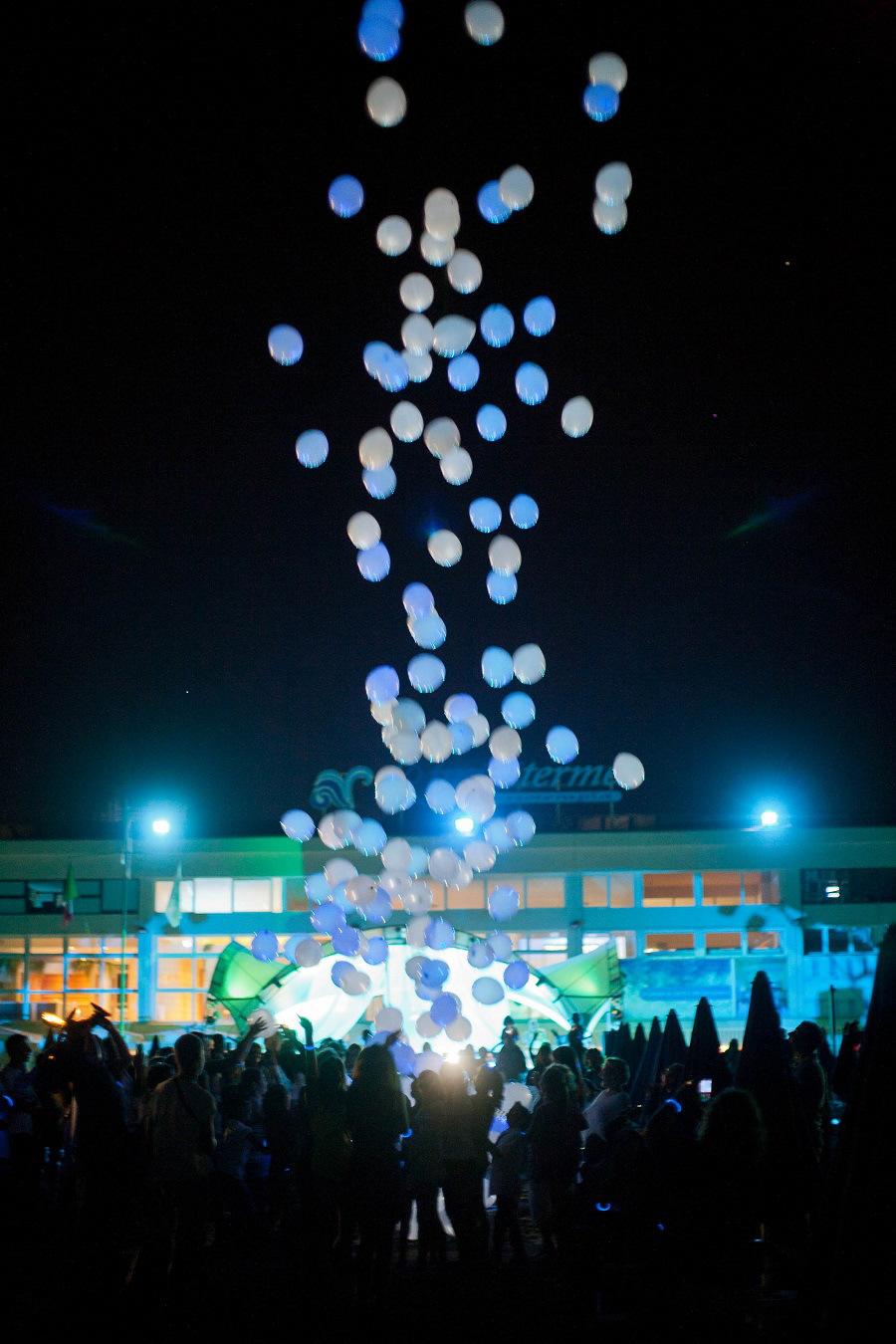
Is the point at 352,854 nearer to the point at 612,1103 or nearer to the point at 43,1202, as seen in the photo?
the point at 43,1202

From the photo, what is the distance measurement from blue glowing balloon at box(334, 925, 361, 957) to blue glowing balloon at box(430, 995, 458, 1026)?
2130mm

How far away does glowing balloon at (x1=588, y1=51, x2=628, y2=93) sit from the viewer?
10.7 meters

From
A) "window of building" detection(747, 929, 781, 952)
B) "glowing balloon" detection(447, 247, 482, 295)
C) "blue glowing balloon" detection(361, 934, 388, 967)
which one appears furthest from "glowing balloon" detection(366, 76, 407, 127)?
"window of building" detection(747, 929, 781, 952)

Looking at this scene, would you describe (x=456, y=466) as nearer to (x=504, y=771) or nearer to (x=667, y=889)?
(x=504, y=771)

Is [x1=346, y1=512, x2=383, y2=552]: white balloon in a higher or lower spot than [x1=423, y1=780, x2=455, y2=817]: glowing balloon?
higher

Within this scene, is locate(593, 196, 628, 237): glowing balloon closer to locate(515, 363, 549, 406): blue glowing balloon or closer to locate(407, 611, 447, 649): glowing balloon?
locate(515, 363, 549, 406): blue glowing balloon

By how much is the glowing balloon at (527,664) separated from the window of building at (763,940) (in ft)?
63.6

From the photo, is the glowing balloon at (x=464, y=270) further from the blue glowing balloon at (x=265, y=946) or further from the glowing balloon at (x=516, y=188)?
the blue glowing balloon at (x=265, y=946)

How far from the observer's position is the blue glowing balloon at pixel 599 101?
10695 mm

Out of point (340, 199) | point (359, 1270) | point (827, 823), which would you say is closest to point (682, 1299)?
point (359, 1270)

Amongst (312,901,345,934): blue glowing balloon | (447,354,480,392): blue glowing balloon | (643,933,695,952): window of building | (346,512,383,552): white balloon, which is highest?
(447,354,480,392): blue glowing balloon

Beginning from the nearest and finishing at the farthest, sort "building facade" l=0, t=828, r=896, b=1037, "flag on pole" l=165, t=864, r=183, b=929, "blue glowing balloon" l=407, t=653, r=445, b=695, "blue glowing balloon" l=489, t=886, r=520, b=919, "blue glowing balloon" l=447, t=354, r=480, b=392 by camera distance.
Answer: "blue glowing balloon" l=447, t=354, r=480, b=392 → "blue glowing balloon" l=407, t=653, r=445, b=695 → "blue glowing balloon" l=489, t=886, r=520, b=919 → "building facade" l=0, t=828, r=896, b=1037 → "flag on pole" l=165, t=864, r=183, b=929

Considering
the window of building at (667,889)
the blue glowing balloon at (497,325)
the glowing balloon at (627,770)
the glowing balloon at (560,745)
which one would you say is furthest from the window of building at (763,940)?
the blue glowing balloon at (497,325)

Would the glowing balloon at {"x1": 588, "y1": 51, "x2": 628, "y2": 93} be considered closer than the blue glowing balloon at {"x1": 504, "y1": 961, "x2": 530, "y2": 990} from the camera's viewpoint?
Yes
